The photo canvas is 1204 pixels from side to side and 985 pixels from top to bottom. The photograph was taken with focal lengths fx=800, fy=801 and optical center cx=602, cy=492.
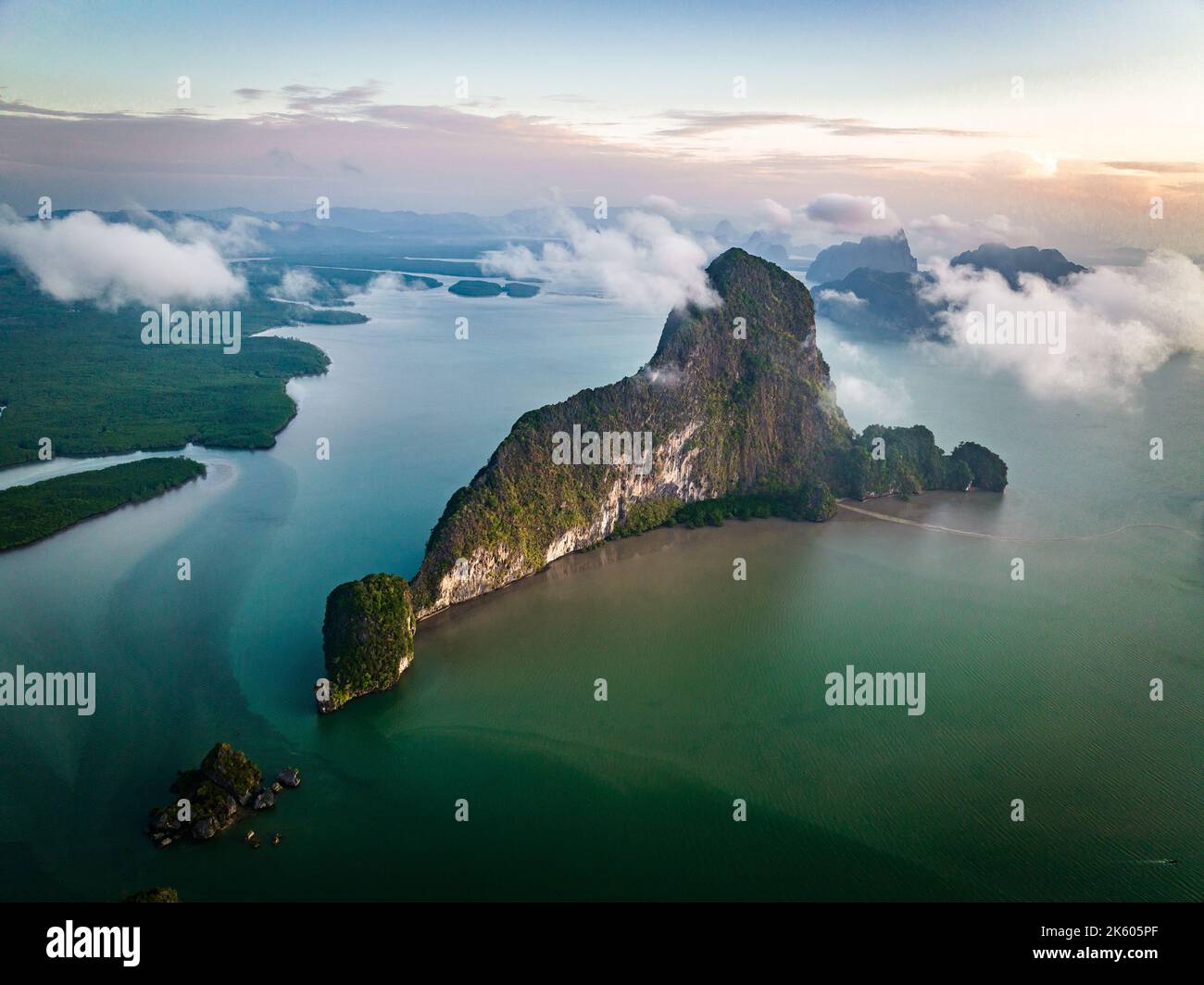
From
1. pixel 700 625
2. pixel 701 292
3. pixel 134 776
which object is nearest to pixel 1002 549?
pixel 700 625

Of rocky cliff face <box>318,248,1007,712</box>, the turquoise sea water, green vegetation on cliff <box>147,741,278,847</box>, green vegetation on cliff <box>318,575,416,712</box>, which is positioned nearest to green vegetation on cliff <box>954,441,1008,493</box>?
rocky cliff face <box>318,248,1007,712</box>

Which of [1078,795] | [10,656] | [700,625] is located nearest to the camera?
[1078,795]

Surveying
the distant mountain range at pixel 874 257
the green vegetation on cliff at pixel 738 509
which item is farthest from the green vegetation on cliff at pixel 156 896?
the distant mountain range at pixel 874 257

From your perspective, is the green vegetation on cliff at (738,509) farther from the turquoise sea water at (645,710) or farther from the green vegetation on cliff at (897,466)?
the green vegetation on cliff at (897,466)

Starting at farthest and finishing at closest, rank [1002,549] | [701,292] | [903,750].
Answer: [701,292] → [1002,549] → [903,750]

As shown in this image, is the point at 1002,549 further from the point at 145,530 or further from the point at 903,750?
the point at 145,530

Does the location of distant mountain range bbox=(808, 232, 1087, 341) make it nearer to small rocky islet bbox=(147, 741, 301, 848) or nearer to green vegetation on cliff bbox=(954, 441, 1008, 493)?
green vegetation on cliff bbox=(954, 441, 1008, 493)

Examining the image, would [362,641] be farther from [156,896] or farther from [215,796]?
[156,896]

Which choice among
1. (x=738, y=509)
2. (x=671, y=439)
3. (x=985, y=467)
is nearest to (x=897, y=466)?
(x=985, y=467)
